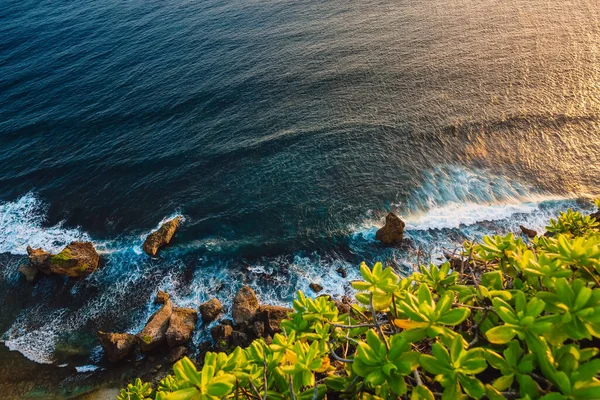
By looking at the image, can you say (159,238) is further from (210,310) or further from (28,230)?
(28,230)

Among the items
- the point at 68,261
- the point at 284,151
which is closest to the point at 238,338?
the point at 68,261

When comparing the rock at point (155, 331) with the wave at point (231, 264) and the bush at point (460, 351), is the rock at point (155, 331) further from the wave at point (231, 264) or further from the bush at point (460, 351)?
the bush at point (460, 351)

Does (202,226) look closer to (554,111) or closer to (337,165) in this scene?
(337,165)

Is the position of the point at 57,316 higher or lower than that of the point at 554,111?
lower

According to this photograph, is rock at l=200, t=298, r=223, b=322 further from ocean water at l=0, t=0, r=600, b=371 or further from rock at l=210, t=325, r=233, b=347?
ocean water at l=0, t=0, r=600, b=371

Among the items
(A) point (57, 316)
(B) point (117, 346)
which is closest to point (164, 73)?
(A) point (57, 316)

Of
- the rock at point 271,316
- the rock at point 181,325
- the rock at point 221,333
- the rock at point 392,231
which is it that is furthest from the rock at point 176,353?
the rock at point 392,231
